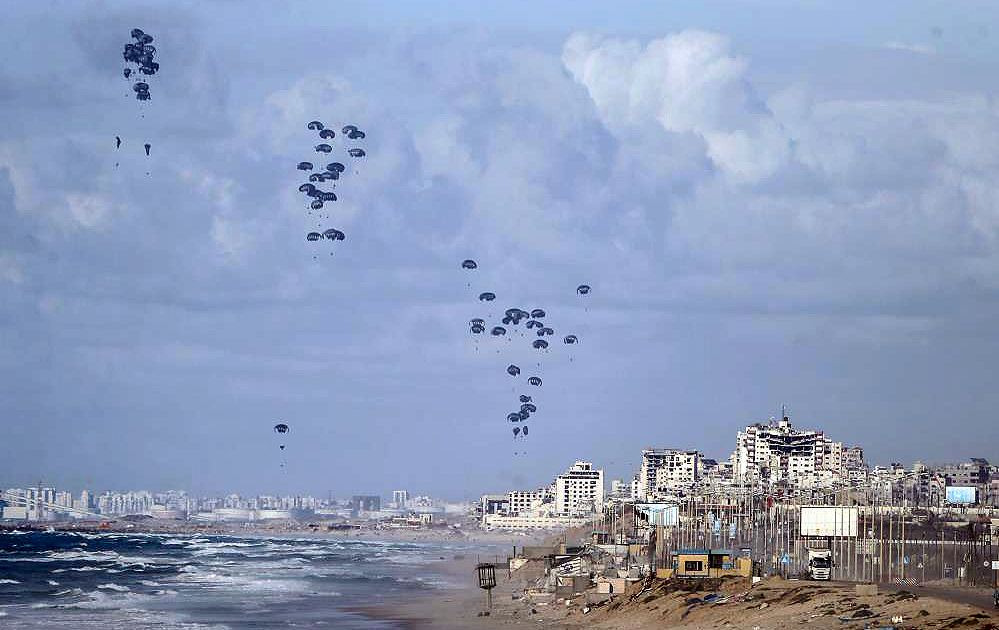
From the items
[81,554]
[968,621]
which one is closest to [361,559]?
[81,554]

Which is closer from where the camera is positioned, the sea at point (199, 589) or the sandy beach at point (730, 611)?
the sandy beach at point (730, 611)

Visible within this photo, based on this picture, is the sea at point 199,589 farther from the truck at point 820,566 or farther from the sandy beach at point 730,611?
the truck at point 820,566

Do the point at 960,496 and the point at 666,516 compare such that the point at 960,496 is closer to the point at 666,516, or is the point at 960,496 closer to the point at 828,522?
the point at 666,516

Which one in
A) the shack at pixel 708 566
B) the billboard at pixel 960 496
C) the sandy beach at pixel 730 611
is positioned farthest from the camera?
the billboard at pixel 960 496

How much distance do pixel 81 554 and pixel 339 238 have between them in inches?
3722

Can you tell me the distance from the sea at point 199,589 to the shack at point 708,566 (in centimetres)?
1431

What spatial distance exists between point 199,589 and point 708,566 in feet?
142

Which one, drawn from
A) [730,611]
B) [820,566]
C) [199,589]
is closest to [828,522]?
[820,566]

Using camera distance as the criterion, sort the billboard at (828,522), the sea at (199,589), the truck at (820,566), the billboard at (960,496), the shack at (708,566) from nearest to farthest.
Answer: the shack at (708,566) < the truck at (820,566) < the sea at (199,589) < the billboard at (828,522) < the billboard at (960,496)

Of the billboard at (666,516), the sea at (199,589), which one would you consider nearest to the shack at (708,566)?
the sea at (199,589)

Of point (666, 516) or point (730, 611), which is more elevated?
point (730, 611)

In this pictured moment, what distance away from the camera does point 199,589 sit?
95500mm

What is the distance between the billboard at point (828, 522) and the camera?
72.8 metres

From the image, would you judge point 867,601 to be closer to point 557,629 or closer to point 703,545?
point 557,629
